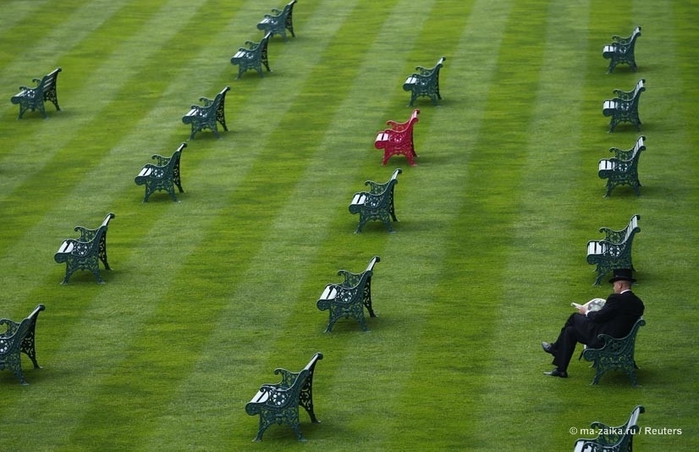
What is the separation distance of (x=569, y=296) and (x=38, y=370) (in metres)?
9.42

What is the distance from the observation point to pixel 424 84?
37438 millimetres

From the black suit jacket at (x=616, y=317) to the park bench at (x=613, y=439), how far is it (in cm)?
277

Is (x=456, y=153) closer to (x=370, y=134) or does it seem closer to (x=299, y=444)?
(x=370, y=134)

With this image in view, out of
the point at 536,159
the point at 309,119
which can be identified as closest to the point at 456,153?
the point at 536,159

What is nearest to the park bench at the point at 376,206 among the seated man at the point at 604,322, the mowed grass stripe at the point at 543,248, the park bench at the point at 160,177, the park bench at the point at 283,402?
the mowed grass stripe at the point at 543,248

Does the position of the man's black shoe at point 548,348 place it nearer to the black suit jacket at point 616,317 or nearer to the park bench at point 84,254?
the black suit jacket at point 616,317

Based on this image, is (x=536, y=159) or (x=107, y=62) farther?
Result: (x=107, y=62)

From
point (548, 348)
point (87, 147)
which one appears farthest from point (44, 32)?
point (548, 348)

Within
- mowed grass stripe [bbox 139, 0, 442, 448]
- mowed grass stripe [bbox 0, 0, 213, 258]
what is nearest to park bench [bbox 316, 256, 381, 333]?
mowed grass stripe [bbox 139, 0, 442, 448]

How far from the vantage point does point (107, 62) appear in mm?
42969

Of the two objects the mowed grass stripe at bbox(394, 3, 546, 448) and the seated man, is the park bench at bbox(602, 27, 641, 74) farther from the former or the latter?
the seated man

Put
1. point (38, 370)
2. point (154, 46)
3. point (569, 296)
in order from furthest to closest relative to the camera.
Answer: point (154, 46) < point (569, 296) < point (38, 370)

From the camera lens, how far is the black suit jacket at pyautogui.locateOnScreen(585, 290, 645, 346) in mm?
20891

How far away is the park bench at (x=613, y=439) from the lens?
677 inches
